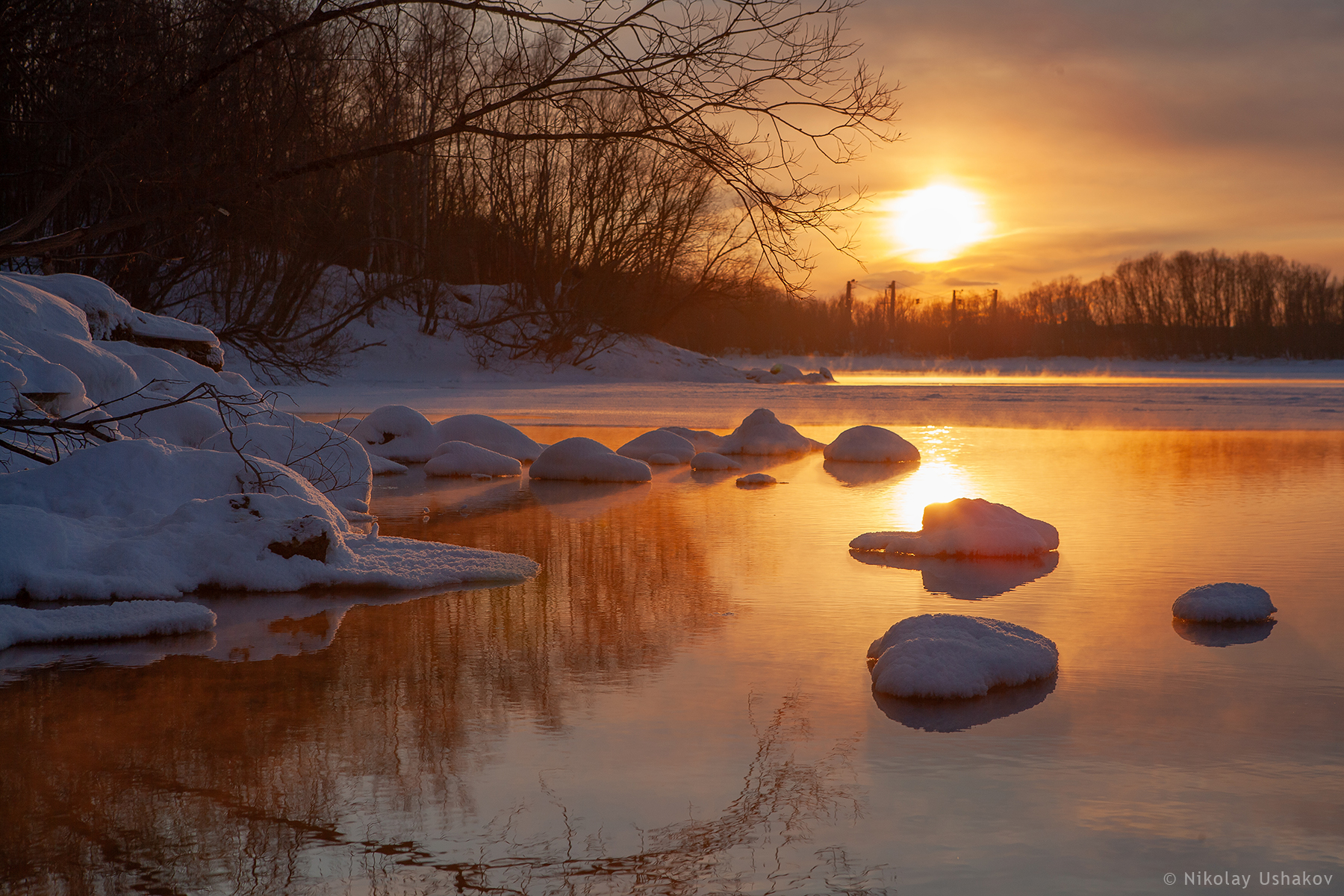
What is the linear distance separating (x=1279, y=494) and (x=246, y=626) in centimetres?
622

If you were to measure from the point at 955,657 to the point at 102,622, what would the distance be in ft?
9.11

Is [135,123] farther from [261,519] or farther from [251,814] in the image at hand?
[251,814]

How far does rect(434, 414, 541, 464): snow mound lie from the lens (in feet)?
31.6

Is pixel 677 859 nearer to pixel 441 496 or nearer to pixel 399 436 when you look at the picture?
pixel 441 496

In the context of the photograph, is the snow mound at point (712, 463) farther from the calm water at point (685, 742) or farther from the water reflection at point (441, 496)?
the calm water at point (685, 742)

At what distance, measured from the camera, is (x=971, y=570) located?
16.0ft

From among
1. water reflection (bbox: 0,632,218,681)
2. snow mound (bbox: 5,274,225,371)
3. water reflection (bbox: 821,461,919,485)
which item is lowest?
water reflection (bbox: 0,632,218,681)

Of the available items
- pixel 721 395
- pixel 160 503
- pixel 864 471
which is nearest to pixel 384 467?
pixel 864 471

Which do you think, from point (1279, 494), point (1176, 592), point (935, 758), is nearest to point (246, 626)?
point (935, 758)

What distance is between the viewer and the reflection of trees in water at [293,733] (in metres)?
2.12

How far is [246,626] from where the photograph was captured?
3842 mm

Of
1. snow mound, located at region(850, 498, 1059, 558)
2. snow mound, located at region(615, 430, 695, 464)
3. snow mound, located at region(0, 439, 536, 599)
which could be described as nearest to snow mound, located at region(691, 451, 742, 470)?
snow mound, located at region(615, 430, 695, 464)

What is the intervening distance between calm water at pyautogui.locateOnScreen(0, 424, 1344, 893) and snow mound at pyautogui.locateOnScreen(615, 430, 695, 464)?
4447 mm

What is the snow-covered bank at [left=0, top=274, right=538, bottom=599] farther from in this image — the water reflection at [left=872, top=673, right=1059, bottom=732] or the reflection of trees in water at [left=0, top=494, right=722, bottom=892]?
the water reflection at [left=872, top=673, right=1059, bottom=732]
